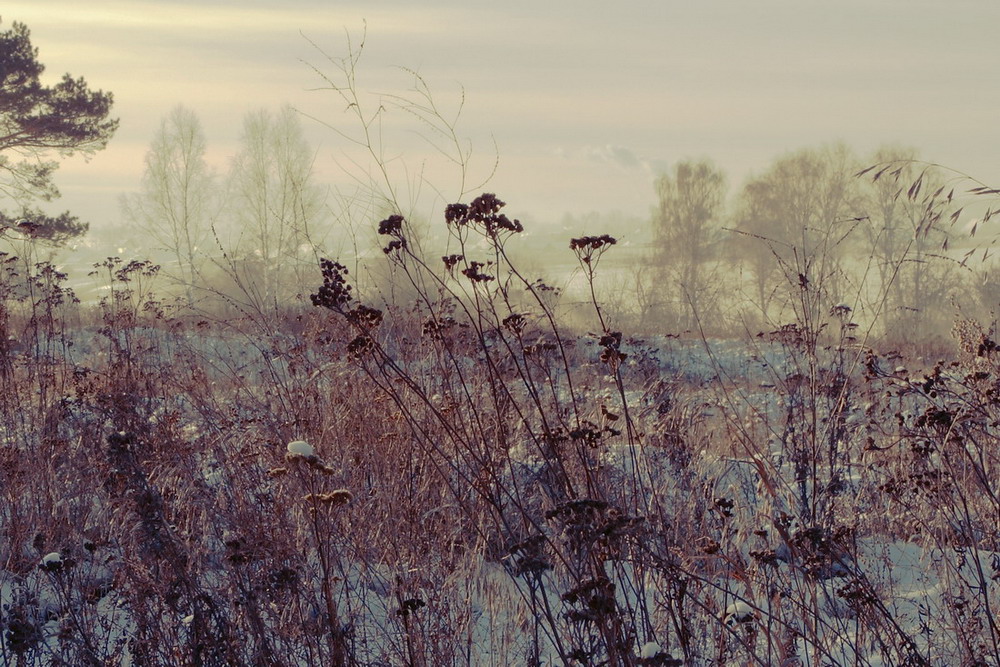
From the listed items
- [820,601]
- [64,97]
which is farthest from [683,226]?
[820,601]

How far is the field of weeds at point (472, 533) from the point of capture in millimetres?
2219

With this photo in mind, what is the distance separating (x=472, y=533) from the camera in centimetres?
354

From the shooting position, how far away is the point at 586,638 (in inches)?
98.9

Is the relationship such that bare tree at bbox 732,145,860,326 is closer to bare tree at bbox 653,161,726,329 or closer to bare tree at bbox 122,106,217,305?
bare tree at bbox 653,161,726,329

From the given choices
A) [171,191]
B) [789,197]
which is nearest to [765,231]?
[789,197]

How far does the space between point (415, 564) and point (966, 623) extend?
1821mm

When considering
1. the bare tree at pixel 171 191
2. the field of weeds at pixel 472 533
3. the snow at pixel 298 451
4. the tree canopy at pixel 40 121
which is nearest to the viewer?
the snow at pixel 298 451

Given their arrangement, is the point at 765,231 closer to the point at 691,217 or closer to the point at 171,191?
the point at 691,217

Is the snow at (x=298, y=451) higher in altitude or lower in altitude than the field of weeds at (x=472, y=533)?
higher

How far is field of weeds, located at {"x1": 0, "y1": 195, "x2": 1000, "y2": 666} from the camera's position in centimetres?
222

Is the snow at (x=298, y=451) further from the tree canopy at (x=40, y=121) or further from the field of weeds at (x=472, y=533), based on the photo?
the tree canopy at (x=40, y=121)

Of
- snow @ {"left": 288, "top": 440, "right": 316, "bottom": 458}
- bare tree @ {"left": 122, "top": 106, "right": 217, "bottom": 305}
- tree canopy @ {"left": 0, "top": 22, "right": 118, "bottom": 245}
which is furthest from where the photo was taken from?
bare tree @ {"left": 122, "top": 106, "right": 217, "bottom": 305}

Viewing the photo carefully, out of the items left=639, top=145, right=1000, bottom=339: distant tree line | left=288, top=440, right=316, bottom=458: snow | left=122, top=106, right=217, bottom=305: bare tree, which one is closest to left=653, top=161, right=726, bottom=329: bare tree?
left=639, top=145, right=1000, bottom=339: distant tree line

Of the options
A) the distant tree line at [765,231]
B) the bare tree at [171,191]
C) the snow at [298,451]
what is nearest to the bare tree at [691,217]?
the distant tree line at [765,231]
